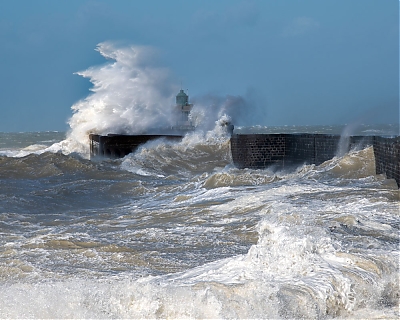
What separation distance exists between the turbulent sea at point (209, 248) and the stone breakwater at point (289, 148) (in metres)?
1.72

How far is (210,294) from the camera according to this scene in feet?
13.4

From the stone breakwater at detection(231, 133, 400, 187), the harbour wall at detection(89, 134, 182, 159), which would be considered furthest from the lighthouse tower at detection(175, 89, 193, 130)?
the stone breakwater at detection(231, 133, 400, 187)

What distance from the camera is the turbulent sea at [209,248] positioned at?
13.5 feet

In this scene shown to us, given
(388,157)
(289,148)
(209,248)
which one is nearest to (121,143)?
(289,148)

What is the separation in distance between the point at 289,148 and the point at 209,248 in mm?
12100

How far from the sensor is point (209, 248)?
6641mm

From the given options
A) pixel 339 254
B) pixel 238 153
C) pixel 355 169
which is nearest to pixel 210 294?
pixel 339 254

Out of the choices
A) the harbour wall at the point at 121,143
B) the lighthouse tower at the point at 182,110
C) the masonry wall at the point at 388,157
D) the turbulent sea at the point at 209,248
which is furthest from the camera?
the lighthouse tower at the point at 182,110

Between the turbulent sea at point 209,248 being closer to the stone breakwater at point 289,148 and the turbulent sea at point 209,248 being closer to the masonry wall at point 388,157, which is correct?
the masonry wall at point 388,157

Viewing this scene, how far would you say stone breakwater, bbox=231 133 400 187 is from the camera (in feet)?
49.4

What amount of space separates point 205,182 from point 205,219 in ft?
15.2

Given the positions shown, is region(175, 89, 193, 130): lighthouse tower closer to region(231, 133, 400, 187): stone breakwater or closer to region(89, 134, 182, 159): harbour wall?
region(89, 134, 182, 159): harbour wall

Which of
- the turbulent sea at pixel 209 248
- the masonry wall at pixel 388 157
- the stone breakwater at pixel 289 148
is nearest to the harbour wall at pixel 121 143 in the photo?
the stone breakwater at pixel 289 148

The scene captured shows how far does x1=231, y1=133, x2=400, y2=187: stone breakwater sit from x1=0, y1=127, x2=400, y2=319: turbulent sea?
1.72 meters
